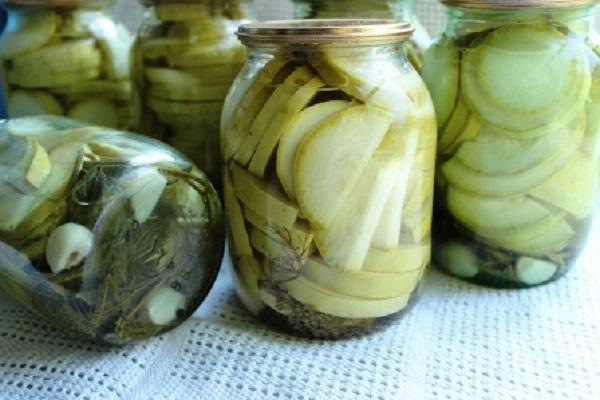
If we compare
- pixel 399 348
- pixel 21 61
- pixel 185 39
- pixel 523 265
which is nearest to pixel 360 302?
pixel 399 348

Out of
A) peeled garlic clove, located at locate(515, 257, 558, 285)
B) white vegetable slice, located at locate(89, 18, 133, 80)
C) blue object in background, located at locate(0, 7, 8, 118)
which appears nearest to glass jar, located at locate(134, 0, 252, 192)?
white vegetable slice, located at locate(89, 18, 133, 80)

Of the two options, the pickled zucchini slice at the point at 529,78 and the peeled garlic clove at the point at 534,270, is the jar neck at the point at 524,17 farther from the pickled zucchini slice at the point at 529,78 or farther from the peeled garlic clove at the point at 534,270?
the peeled garlic clove at the point at 534,270

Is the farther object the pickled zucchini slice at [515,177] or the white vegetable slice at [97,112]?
the white vegetable slice at [97,112]

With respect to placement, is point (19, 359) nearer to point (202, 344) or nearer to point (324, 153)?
point (202, 344)

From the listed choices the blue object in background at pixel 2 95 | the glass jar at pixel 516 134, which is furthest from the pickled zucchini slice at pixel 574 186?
the blue object in background at pixel 2 95

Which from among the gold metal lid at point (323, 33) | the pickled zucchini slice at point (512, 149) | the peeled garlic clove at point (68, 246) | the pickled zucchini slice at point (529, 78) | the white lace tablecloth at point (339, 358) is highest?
the gold metal lid at point (323, 33)

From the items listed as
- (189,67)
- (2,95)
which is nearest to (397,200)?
(189,67)

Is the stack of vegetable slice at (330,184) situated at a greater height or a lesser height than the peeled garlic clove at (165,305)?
greater
